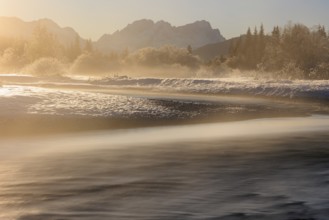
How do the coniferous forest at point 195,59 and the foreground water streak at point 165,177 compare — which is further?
the coniferous forest at point 195,59

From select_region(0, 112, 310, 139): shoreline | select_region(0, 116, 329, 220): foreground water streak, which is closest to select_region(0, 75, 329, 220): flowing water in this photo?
select_region(0, 116, 329, 220): foreground water streak

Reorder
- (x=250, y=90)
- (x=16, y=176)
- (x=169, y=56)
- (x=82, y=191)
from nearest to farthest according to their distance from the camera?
(x=82, y=191), (x=16, y=176), (x=250, y=90), (x=169, y=56)

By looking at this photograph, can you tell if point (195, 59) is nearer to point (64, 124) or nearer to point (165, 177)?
point (64, 124)

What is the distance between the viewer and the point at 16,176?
45.6ft

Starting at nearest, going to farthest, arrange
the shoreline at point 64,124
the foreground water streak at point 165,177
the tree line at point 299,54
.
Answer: the foreground water streak at point 165,177 → the shoreline at point 64,124 → the tree line at point 299,54

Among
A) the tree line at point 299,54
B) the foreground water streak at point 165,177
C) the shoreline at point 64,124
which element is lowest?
the foreground water streak at point 165,177

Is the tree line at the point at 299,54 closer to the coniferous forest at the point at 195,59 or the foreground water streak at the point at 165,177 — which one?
the coniferous forest at the point at 195,59

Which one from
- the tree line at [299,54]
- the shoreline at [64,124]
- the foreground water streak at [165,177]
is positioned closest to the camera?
the foreground water streak at [165,177]

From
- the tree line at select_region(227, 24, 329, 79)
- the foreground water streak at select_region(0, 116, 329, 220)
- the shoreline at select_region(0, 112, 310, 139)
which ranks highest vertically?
the tree line at select_region(227, 24, 329, 79)

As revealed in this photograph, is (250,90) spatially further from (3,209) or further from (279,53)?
(3,209)

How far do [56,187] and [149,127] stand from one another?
13958 mm

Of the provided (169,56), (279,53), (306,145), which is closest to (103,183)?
(306,145)


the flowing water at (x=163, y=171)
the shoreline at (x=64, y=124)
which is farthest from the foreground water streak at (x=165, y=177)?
the shoreline at (x=64, y=124)

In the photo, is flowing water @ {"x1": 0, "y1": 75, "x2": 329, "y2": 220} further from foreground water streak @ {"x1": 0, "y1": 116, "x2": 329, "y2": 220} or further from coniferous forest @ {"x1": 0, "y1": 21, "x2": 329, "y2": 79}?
coniferous forest @ {"x1": 0, "y1": 21, "x2": 329, "y2": 79}
